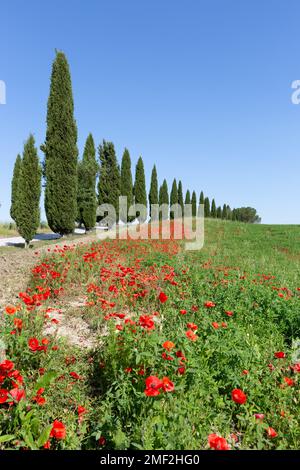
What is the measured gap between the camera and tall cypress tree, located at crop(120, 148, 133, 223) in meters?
33.6

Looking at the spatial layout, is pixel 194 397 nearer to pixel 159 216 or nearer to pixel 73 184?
pixel 73 184

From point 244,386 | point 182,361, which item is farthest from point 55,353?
point 244,386

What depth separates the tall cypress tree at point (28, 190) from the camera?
58.5 feet

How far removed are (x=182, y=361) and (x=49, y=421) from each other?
1359 mm

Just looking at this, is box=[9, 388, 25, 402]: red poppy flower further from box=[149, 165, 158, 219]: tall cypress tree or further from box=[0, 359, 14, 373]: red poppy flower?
box=[149, 165, 158, 219]: tall cypress tree

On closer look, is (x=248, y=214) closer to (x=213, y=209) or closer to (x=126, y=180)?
(x=213, y=209)

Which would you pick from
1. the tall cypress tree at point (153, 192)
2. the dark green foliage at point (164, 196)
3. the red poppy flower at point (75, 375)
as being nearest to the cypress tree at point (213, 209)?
the dark green foliage at point (164, 196)

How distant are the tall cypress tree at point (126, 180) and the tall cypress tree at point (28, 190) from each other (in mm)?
15541

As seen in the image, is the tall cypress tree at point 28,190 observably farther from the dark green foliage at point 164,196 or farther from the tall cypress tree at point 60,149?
the dark green foliage at point 164,196

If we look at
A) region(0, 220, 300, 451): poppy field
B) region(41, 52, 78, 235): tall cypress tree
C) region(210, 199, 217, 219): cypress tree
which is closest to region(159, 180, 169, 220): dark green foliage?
region(210, 199, 217, 219): cypress tree

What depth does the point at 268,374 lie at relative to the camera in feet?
10.5

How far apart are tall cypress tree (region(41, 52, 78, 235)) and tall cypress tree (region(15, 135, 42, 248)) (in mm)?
1564

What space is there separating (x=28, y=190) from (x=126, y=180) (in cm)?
1694

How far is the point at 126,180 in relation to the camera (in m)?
33.8
